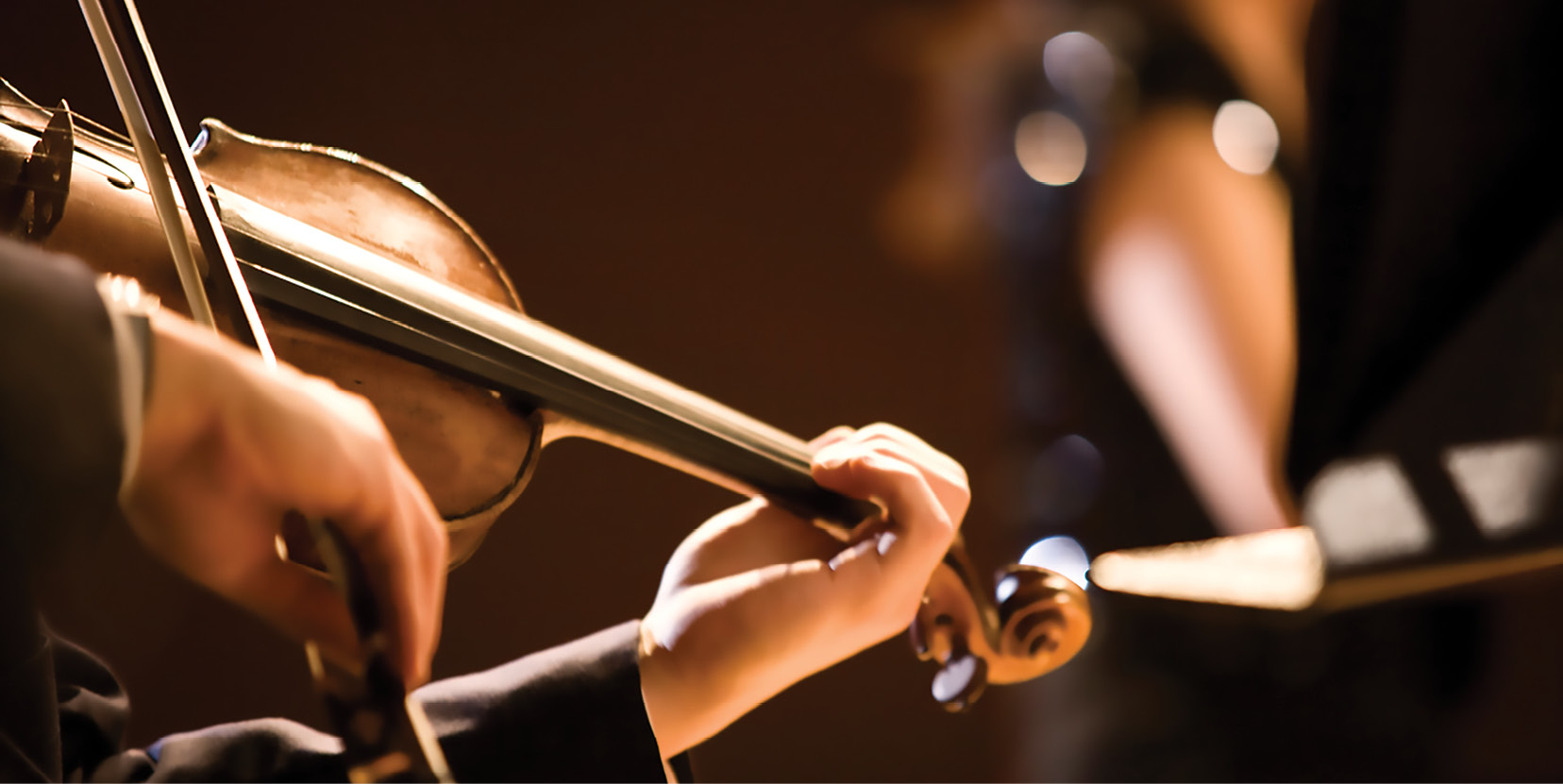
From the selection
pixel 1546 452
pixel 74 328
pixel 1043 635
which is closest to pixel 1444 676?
pixel 1546 452

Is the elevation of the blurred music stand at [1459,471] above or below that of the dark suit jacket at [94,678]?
above

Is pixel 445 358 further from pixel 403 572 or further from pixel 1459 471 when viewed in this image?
pixel 1459 471

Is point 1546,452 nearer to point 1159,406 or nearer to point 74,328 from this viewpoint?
point 1159,406

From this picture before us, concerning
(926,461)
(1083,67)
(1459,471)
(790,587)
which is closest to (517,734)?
(790,587)

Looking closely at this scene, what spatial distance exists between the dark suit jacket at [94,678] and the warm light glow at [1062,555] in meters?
0.68

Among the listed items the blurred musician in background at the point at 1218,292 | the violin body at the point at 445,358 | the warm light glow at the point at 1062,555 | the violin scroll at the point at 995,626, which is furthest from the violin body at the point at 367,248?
the warm light glow at the point at 1062,555

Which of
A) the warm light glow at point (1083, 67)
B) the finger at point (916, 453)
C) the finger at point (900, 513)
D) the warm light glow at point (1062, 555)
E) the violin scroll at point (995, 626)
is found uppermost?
the warm light glow at point (1083, 67)

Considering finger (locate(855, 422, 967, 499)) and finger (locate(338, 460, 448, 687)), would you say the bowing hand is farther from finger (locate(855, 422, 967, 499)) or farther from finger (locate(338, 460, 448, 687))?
finger (locate(338, 460, 448, 687))

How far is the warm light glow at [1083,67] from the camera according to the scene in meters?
1.21

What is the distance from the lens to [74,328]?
0.73 feet

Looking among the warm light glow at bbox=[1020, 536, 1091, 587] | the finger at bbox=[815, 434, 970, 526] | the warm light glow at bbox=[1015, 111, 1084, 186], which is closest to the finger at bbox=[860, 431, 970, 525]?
the finger at bbox=[815, 434, 970, 526]

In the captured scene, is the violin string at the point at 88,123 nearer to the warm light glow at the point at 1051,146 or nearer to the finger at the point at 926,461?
the finger at the point at 926,461

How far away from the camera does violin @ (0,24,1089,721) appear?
0.39m

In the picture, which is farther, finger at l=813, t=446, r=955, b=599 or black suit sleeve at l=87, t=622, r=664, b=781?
finger at l=813, t=446, r=955, b=599
